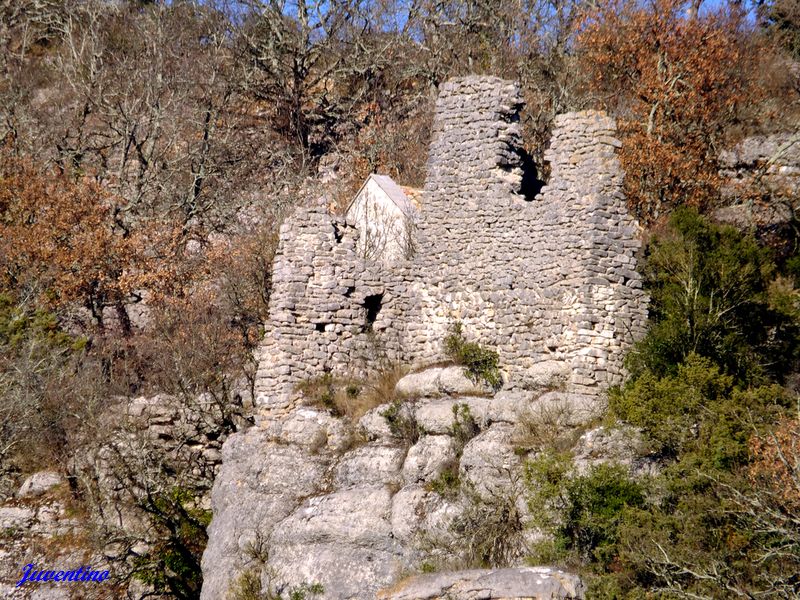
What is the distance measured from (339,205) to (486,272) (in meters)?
9.04

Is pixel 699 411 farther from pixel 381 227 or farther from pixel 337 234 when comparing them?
pixel 381 227

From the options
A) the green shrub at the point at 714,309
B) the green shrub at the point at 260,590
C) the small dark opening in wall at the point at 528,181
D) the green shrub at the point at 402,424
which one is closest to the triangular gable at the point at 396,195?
the small dark opening in wall at the point at 528,181

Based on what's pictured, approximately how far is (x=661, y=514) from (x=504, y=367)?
14.2 ft

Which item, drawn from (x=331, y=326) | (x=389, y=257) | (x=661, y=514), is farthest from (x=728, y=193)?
(x=661, y=514)

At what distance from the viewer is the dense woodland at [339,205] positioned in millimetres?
14828

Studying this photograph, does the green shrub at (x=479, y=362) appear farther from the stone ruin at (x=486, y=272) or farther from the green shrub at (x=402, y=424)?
the green shrub at (x=402, y=424)

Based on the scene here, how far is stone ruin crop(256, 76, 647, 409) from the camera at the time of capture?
1742 cm

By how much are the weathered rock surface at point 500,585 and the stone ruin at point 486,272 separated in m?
3.63

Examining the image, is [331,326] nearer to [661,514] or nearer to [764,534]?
[661,514]

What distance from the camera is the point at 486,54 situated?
3103 cm

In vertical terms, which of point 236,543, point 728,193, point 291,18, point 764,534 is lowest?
point 236,543

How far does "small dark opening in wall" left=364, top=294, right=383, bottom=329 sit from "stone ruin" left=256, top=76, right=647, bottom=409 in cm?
2

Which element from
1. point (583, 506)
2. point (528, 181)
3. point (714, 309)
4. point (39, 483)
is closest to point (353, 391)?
point (583, 506)

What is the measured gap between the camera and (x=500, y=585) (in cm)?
1415
